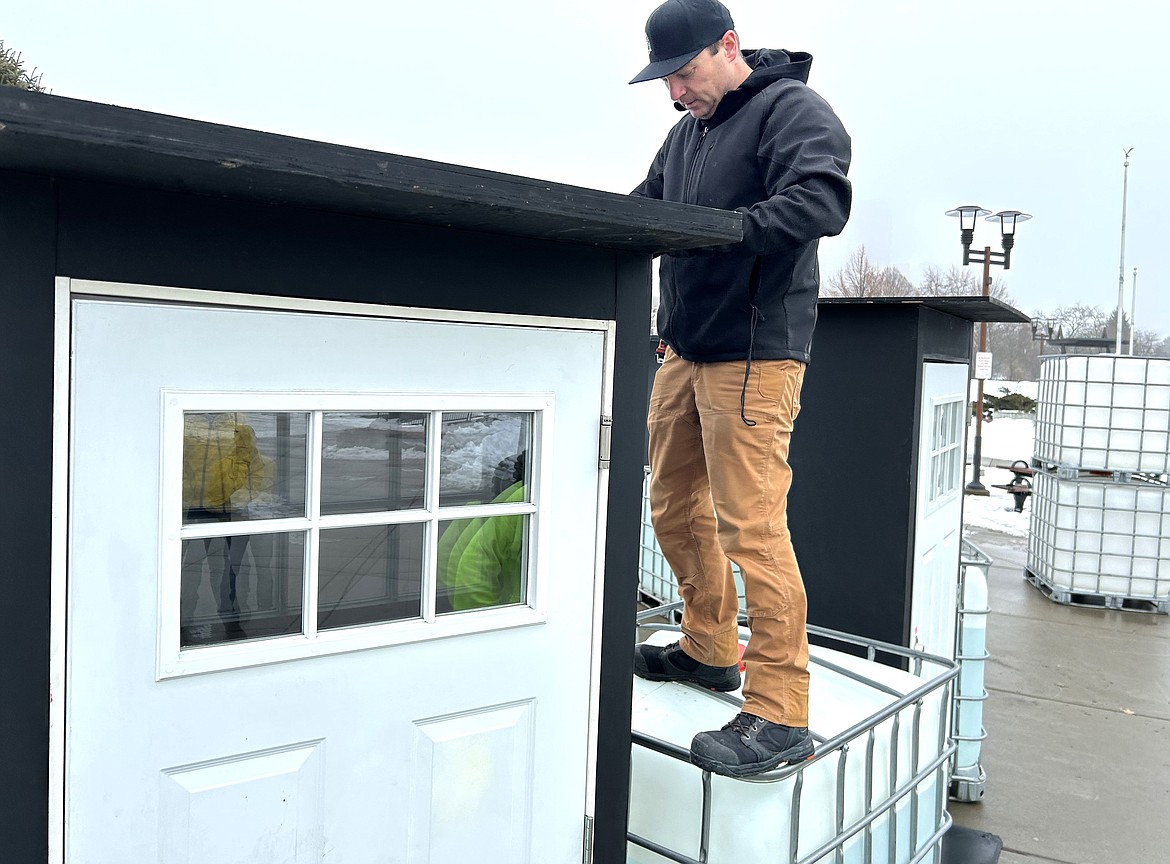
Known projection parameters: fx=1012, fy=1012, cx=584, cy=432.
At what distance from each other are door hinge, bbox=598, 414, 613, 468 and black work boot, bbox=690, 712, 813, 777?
793 mm

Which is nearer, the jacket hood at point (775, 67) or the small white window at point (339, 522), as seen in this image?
the small white window at point (339, 522)

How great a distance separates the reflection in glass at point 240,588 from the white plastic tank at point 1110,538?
874 cm

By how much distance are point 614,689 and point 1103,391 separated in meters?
8.13

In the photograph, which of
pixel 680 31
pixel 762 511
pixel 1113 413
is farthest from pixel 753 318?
pixel 1113 413

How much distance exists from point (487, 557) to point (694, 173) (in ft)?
4.19

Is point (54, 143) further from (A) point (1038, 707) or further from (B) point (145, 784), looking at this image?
(A) point (1038, 707)

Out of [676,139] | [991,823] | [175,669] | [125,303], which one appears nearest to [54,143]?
[125,303]

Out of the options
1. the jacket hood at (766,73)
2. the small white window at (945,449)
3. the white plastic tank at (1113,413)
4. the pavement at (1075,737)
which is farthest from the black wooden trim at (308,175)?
the white plastic tank at (1113,413)

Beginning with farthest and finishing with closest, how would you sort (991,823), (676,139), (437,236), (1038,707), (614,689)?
(1038,707) < (991,823) < (676,139) < (614,689) < (437,236)

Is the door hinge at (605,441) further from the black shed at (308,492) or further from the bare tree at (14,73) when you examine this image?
the bare tree at (14,73)

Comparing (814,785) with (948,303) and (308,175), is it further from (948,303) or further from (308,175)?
(948,303)

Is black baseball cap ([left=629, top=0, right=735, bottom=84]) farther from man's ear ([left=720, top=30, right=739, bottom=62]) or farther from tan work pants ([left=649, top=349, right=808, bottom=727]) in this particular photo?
tan work pants ([left=649, top=349, right=808, bottom=727])

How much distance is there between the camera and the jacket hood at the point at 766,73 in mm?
2740

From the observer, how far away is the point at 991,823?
482 cm
